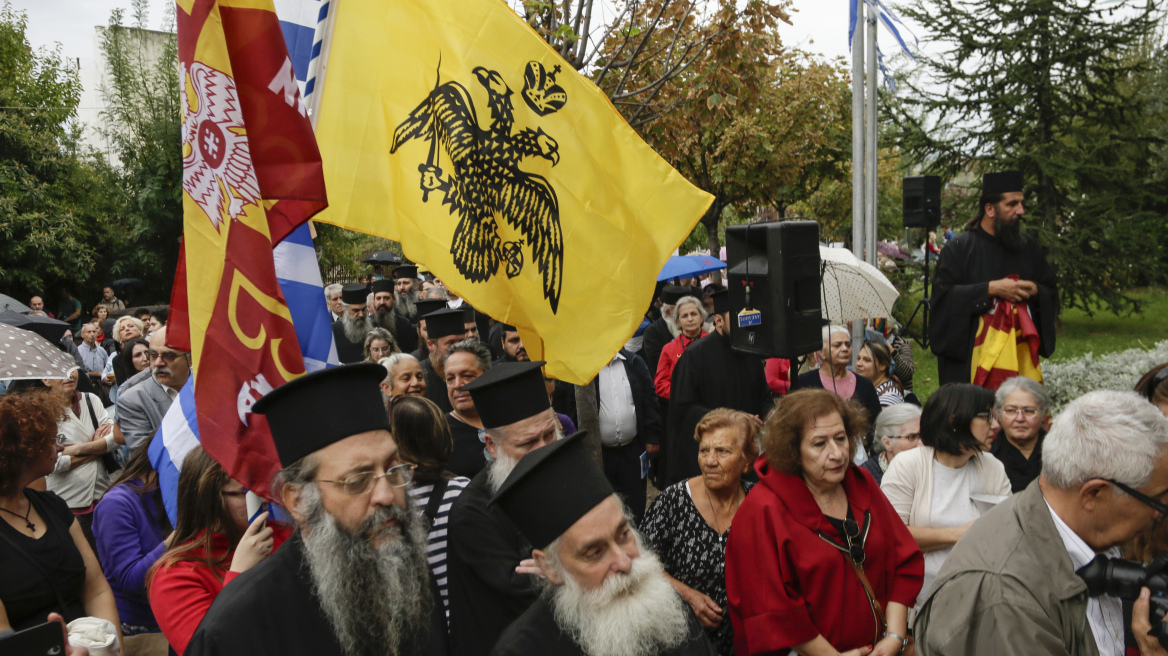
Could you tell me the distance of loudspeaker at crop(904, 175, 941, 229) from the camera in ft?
31.8

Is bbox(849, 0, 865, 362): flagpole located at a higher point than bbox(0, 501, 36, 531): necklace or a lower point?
higher

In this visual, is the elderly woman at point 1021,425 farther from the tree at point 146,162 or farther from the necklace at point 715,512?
the tree at point 146,162

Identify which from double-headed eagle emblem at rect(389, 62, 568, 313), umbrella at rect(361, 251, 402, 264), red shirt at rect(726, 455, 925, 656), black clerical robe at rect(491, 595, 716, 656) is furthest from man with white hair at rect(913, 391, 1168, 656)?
umbrella at rect(361, 251, 402, 264)

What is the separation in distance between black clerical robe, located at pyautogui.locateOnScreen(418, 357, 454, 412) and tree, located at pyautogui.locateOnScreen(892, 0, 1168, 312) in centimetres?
1712

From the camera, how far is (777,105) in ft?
68.1

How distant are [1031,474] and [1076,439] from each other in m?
2.71

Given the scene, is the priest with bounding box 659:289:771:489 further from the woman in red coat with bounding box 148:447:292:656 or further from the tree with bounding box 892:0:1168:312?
the tree with bounding box 892:0:1168:312

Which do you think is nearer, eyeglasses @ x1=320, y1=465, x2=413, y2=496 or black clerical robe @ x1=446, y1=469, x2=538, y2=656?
eyeglasses @ x1=320, y1=465, x2=413, y2=496

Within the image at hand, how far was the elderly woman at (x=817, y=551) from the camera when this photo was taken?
12.2 feet

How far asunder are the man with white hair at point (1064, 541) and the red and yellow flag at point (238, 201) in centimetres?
224

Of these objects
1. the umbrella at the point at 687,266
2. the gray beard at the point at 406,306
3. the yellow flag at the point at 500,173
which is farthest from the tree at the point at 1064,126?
the yellow flag at the point at 500,173

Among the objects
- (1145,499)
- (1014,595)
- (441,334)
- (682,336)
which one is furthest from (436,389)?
(1145,499)

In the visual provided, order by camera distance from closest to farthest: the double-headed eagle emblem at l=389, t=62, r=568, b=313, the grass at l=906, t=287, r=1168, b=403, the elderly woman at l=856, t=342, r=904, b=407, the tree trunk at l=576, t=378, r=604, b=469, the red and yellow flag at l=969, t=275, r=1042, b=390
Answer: the double-headed eagle emblem at l=389, t=62, r=568, b=313 → the tree trunk at l=576, t=378, r=604, b=469 → the red and yellow flag at l=969, t=275, r=1042, b=390 → the elderly woman at l=856, t=342, r=904, b=407 → the grass at l=906, t=287, r=1168, b=403

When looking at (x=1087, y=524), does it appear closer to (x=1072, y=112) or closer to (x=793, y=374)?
(x=793, y=374)
